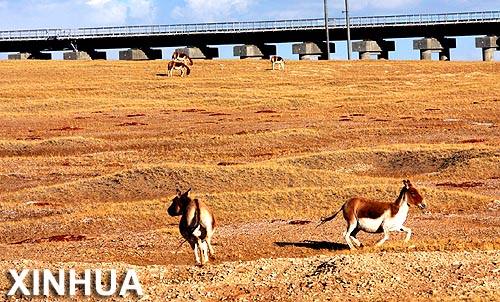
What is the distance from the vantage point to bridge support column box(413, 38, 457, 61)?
380ft

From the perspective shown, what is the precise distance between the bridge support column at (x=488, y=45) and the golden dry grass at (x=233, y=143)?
61.8 feet

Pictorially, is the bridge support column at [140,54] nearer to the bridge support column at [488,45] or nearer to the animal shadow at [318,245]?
the bridge support column at [488,45]

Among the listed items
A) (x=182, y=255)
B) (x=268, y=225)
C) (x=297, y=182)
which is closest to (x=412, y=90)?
(x=297, y=182)

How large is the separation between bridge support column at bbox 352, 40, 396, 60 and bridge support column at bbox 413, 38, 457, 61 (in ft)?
15.9

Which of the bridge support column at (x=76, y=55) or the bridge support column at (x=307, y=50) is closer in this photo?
the bridge support column at (x=307, y=50)

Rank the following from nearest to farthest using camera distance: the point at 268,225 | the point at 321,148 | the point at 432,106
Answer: the point at 268,225 → the point at 321,148 → the point at 432,106

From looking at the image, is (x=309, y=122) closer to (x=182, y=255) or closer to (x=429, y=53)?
(x=182, y=255)

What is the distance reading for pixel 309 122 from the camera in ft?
196

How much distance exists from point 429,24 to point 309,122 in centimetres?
5972

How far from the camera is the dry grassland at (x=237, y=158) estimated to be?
28.4m

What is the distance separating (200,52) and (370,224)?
100850 millimetres

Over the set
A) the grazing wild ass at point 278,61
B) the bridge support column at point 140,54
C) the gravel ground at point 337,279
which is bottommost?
the gravel ground at point 337,279

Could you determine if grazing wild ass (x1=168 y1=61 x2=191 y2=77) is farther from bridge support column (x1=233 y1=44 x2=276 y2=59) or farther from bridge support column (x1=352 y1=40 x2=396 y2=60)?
bridge support column (x1=352 y1=40 x2=396 y2=60)

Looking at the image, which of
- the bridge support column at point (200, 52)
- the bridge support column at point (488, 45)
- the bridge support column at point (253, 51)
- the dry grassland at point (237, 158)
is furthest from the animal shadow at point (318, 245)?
the bridge support column at point (200, 52)
